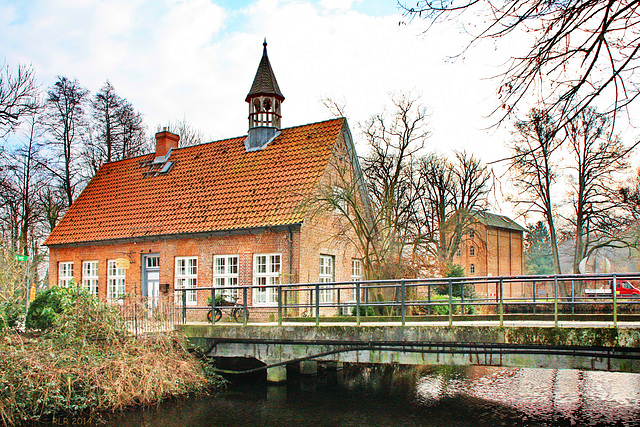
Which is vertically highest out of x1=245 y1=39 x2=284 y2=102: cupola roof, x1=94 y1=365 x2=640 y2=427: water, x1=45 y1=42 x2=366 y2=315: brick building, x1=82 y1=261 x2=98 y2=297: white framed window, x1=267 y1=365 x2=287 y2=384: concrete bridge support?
x1=245 y1=39 x2=284 y2=102: cupola roof

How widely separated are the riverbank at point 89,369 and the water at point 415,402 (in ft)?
1.96

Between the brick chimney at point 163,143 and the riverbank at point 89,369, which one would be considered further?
the brick chimney at point 163,143

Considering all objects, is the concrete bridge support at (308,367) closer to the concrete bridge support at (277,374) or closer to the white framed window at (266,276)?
the concrete bridge support at (277,374)

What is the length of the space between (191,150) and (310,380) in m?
14.6

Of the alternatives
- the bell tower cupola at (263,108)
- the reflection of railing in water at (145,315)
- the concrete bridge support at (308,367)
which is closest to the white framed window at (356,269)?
the bell tower cupola at (263,108)

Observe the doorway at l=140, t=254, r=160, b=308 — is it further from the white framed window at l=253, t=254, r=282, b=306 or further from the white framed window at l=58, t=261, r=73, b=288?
the white framed window at l=253, t=254, r=282, b=306

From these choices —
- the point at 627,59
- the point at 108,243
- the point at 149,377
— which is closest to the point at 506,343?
the point at 627,59

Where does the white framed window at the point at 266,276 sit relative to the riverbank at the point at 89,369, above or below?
above

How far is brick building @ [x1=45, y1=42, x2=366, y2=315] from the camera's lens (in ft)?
65.8

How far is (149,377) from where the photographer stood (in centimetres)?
1327

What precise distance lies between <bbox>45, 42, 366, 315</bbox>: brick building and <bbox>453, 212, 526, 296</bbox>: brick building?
116 feet

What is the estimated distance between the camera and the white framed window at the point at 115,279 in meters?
23.6

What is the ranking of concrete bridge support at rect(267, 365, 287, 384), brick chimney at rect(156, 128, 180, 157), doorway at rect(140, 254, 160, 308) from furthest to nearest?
brick chimney at rect(156, 128, 180, 157) → doorway at rect(140, 254, 160, 308) → concrete bridge support at rect(267, 365, 287, 384)

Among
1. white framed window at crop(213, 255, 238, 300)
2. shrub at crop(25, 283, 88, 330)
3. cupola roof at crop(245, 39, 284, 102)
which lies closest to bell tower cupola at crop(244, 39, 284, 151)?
cupola roof at crop(245, 39, 284, 102)
